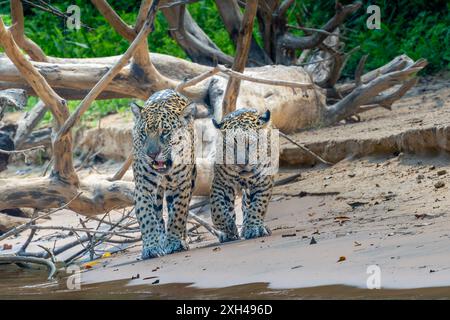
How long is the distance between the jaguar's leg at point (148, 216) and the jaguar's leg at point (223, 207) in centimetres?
63

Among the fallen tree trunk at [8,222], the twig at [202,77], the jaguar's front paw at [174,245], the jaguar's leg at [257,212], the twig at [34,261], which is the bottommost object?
the fallen tree trunk at [8,222]

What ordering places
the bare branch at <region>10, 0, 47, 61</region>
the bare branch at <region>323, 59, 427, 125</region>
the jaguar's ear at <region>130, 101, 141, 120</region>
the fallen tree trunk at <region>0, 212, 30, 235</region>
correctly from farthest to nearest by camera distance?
the bare branch at <region>323, 59, 427, 125</region>, the fallen tree trunk at <region>0, 212, 30, 235</region>, the bare branch at <region>10, 0, 47, 61</region>, the jaguar's ear at <region>130, 101, 141, 120</region>

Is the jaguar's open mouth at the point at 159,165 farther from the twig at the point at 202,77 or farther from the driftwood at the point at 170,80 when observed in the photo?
the twig at the point at 202,77

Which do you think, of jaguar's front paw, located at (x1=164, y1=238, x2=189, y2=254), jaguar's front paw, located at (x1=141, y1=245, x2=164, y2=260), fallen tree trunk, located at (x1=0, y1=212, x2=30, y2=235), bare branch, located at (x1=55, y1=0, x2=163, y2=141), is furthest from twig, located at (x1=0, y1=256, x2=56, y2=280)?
fallen tree trunk, located at (x1=0, y1=212, x2=30, y2=235)

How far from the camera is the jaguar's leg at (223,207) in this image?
30.3ft

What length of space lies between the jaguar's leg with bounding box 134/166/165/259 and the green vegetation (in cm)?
605

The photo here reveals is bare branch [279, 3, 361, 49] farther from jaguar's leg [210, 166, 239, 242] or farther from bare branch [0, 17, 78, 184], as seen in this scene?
bare branch [0, 17, 78, 184]

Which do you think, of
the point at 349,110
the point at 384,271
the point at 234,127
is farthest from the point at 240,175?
the point at 349,110

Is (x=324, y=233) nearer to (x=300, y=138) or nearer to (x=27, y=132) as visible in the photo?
(x=300, y=138)

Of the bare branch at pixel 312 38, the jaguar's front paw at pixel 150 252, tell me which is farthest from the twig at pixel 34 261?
the bare branch at pixel 312 38

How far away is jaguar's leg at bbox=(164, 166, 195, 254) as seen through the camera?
8828mm

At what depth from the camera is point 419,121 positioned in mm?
11523

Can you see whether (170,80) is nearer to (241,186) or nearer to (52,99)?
(52,99)

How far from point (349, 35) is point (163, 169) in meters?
8.50
